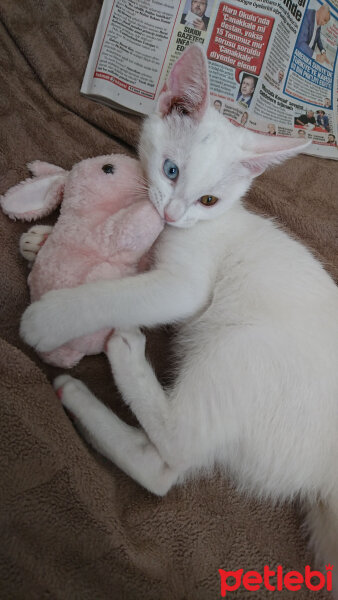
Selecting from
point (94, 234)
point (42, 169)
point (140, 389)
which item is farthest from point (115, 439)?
point (42, 169)

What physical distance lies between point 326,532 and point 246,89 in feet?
4.61

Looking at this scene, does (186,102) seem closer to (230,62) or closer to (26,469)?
(230,62)

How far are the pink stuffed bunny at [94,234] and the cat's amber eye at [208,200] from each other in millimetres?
130

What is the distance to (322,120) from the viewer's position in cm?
166

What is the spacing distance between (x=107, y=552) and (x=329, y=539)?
450 mm

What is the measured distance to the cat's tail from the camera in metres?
0.85

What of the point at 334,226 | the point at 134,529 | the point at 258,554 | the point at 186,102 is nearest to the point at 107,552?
the point at 134,529

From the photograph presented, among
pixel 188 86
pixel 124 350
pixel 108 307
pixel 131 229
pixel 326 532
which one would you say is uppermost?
pixel 188 86

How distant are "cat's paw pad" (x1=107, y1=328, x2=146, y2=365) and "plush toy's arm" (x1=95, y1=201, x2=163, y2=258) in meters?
0.18

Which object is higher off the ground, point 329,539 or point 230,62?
point 230,62

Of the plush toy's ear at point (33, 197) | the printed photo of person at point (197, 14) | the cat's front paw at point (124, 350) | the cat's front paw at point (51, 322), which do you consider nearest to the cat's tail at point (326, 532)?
the cat's front paw at point (124, 350)

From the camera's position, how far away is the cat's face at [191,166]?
3.21 ft

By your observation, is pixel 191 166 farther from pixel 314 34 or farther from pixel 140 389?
pixel 314 34

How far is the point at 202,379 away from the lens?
0.92 meters
